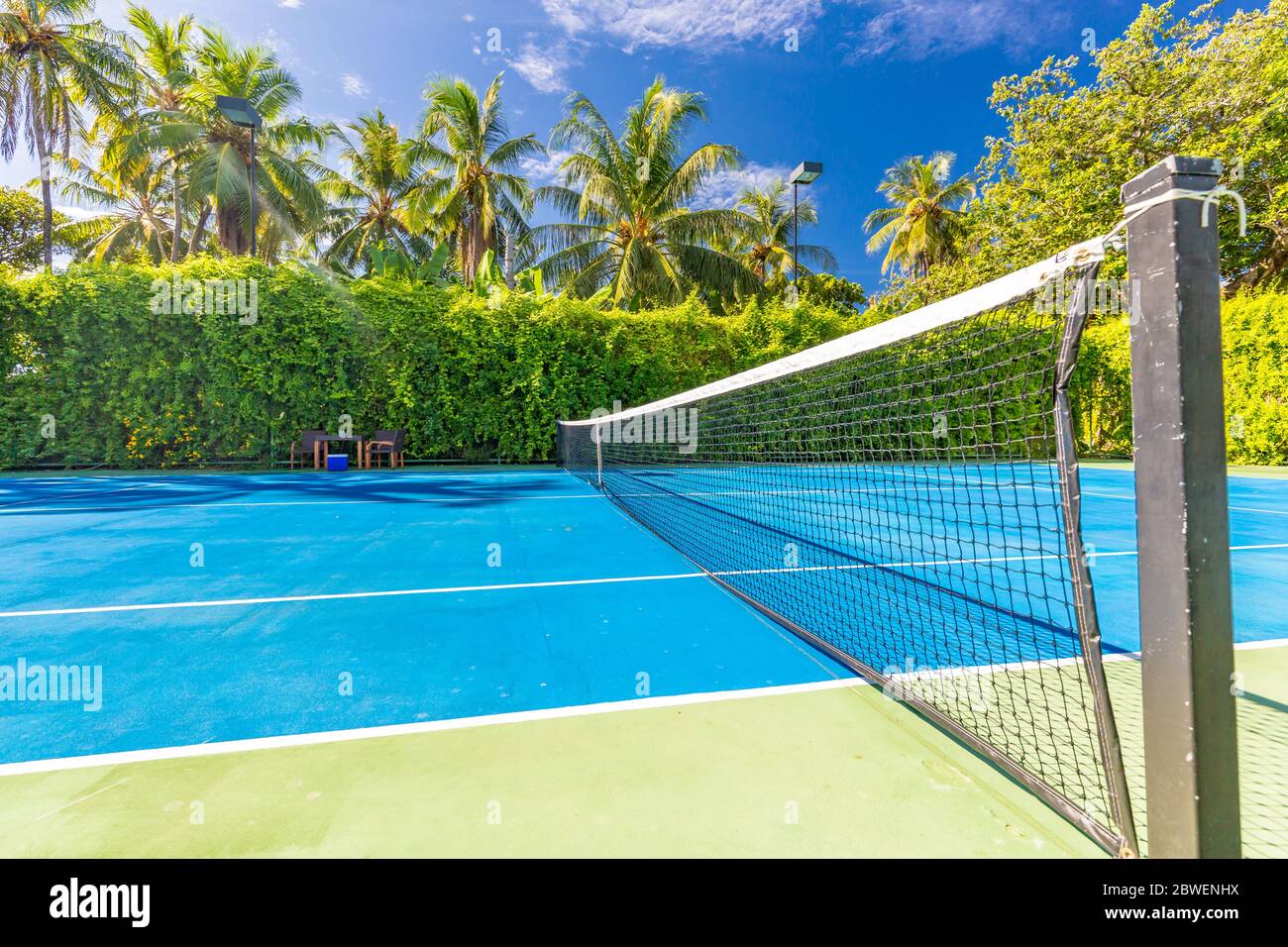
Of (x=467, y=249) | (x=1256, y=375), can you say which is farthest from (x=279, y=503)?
(x=1256, y=375)

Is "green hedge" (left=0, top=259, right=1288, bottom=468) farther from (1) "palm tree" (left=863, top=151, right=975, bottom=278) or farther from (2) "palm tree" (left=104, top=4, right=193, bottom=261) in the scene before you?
(1) "palm tree" (left=863, top=151, right=975, bottom=278)

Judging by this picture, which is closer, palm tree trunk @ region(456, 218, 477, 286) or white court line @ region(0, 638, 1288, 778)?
white court line @ region(0, 638, 1288, 778)

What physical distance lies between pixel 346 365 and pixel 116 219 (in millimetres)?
22280

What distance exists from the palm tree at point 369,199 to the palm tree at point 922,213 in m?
21.2

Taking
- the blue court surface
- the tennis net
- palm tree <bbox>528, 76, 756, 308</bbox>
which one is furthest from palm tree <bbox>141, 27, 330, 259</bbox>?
the tennis net

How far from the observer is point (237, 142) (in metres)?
18.8

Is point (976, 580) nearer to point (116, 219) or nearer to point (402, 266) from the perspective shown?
point (402, 266)

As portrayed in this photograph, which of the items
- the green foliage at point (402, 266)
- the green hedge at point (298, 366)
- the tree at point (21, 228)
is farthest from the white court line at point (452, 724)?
the tree at point (21, 228)

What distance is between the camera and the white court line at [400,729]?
76.5 inches

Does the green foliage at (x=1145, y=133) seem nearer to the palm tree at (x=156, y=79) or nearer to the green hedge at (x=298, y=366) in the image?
the green hedge at (x=298, y=366)

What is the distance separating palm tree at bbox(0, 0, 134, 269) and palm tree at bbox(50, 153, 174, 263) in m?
4.21

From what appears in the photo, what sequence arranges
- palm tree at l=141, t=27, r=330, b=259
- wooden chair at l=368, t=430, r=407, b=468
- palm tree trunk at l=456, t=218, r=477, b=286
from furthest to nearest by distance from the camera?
palm tree trunk at l=456, t=218, r=477, b=286 → palm tree at l=141, t=27, r=330, b=259 → wooden chair at l=368, t=430, r=407, b=468

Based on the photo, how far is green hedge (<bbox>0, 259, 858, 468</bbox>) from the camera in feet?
38.8
